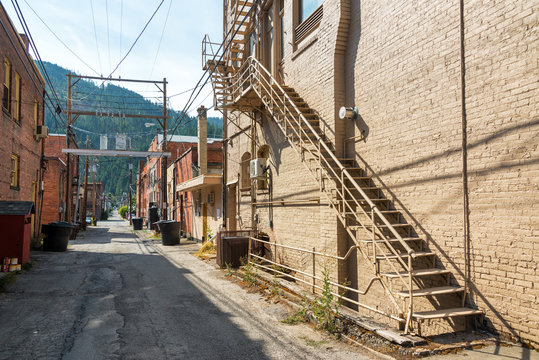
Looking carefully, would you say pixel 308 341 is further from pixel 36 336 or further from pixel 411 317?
pixel 36 336

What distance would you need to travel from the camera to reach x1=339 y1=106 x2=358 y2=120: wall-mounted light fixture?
Result: 28.0ft

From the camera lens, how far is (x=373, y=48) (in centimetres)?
823

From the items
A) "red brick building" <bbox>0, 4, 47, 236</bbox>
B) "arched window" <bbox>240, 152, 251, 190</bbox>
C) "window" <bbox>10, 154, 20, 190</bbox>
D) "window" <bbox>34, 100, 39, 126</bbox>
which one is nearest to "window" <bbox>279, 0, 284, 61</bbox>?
"arched window" <bbox>240, 152, 251, 190</bbox>

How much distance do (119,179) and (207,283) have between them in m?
153

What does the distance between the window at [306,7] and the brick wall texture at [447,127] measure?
1.19 metres

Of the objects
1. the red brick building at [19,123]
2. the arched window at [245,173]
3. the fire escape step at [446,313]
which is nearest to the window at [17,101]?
the red brick building at [19,123]

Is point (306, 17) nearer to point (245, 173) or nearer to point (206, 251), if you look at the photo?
point (245, 173)

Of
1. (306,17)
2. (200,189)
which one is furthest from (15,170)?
(306,17)

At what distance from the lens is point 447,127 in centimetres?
628

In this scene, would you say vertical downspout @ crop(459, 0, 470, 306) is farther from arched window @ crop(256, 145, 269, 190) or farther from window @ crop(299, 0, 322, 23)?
arched window @ crop(256, 145, 269, 190)

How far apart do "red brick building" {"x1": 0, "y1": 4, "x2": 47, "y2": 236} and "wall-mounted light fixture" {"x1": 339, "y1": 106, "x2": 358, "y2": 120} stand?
9.75 m

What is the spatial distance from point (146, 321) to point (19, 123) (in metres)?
13.0

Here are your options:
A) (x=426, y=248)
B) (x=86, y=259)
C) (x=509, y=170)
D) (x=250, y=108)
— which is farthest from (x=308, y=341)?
(x=86, y=259)

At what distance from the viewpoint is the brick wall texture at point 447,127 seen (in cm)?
509
